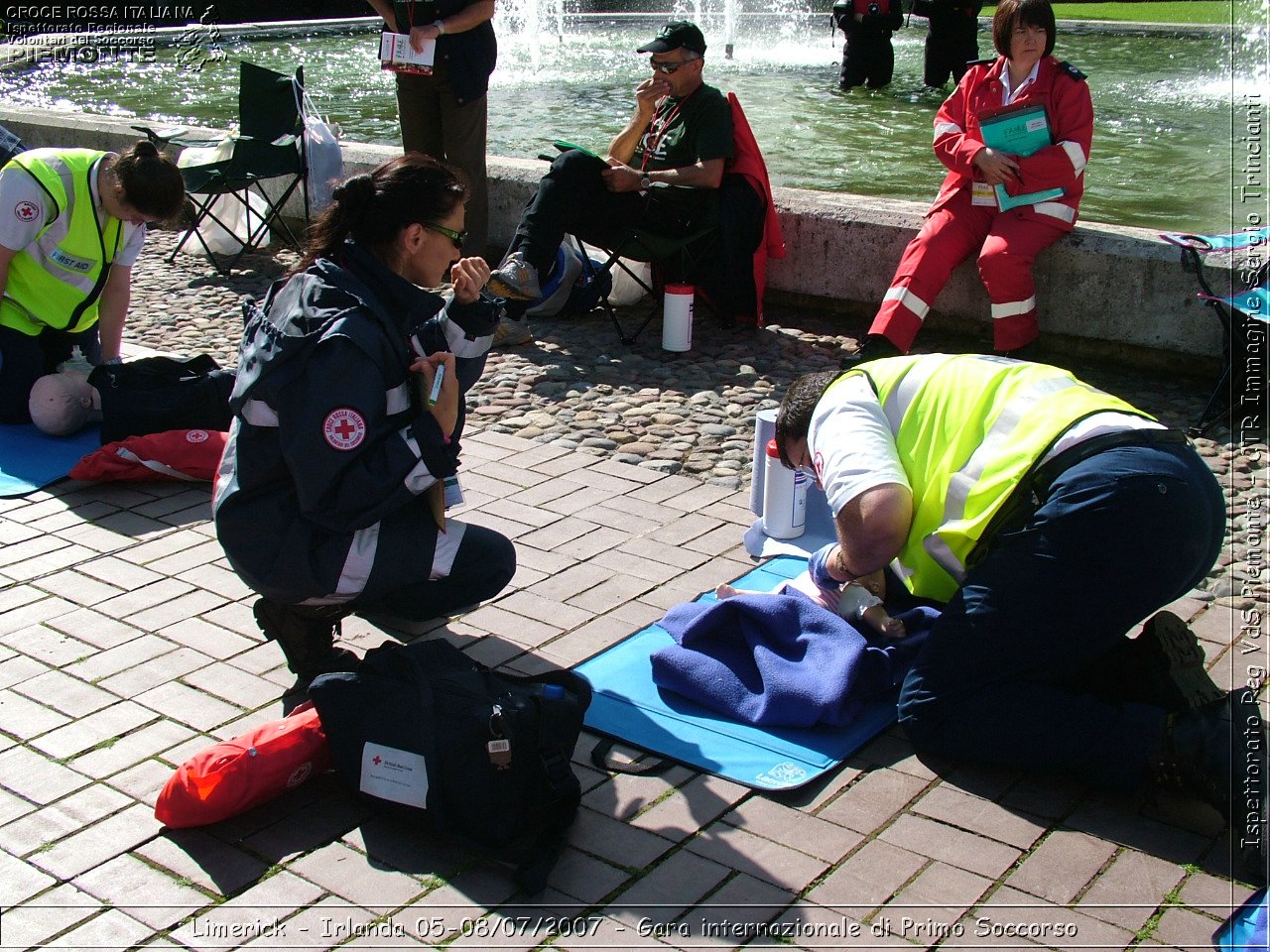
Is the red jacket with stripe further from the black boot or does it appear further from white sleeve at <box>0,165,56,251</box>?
white sleeve at <box>0,165,56,251</box>

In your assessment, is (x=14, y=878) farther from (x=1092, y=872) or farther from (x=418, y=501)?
(x=1092, y=872)

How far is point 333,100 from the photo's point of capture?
12945 mm

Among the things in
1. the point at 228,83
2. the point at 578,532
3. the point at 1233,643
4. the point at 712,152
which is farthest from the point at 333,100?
the point at 1233,643

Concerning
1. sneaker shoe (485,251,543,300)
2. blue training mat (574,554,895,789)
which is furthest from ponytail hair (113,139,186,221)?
blue training mat (574,554,895,789)

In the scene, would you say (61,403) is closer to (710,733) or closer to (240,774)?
(240,774)

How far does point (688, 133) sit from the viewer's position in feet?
22.0

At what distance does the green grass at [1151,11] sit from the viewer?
64.2 feet

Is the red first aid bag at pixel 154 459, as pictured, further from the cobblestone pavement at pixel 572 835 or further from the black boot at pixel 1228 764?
the black boot at pixel 1228 764

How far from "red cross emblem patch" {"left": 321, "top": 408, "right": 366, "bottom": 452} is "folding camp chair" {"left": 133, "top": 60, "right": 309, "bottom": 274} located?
5.22 meters

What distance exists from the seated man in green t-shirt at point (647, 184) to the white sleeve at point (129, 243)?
5.52 feet

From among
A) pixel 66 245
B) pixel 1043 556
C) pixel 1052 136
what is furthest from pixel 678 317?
pixel 1043 556

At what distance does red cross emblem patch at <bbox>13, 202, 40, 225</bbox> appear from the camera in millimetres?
5207

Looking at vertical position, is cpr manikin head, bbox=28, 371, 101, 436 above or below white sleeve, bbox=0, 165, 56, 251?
below

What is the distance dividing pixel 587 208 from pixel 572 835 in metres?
4.32
